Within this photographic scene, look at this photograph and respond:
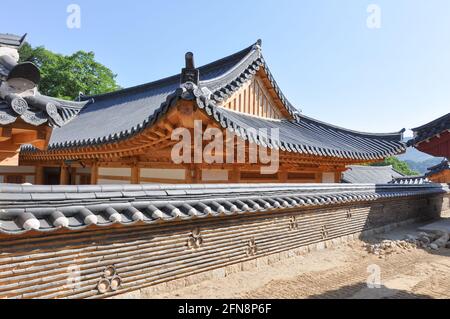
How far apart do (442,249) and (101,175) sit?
1143 centimetres

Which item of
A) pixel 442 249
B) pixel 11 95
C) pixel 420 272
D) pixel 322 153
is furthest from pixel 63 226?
pixel 442 249

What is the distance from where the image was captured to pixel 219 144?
6.77 meters

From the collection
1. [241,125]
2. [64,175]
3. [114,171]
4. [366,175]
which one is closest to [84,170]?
[64,175]

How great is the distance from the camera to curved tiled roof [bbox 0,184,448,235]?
3.81 metres

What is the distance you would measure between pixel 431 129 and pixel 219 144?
6.15 m

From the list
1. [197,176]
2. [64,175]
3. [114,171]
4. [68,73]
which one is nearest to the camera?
[197,176]

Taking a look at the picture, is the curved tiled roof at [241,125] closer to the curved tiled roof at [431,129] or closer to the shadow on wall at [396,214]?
the curved tiled roof at [431,129]

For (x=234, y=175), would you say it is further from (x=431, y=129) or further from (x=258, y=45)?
(x=258, y=45)

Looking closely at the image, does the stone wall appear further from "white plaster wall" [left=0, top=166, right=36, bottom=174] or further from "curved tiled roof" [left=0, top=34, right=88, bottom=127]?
"white plaster wall" [left=0, top=166, right=36, bottom=174]

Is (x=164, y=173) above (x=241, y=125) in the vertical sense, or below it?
below

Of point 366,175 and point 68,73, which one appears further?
point 68,73

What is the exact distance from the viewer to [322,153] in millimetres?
9070
